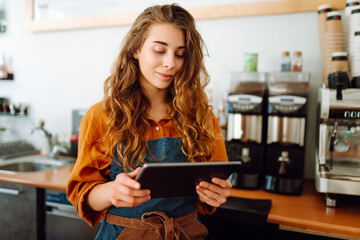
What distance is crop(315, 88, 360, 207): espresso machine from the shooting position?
4.43 feet

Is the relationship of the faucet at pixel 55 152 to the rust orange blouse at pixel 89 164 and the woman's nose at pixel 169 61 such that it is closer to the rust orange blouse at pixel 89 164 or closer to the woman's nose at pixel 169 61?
the rust orange blouse at pixel 89 164

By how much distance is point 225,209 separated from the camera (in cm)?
138

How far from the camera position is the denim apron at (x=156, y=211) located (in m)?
1.09

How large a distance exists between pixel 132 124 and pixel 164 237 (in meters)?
0.43

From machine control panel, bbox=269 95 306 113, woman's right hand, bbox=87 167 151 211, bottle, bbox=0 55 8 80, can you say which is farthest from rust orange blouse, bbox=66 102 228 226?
bottle, bbox=0 55 8 80

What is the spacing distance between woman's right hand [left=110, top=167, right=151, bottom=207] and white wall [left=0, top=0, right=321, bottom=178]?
1.16 meters

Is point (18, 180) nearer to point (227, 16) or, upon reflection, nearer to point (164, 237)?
point (164, 237)

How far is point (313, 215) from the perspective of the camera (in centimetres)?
133

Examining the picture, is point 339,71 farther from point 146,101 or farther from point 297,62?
point 146,101

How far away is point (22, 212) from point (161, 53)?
4.59ft

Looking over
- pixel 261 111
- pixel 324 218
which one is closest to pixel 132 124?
pixel 261 111

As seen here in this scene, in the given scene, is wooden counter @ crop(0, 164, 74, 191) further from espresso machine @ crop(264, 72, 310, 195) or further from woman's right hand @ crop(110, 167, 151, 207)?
espresso machine @ crop(264, 72, 310, 195)

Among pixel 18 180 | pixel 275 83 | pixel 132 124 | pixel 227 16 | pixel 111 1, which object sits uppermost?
pixel 111 1

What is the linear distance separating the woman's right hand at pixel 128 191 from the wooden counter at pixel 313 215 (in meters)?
0.70
